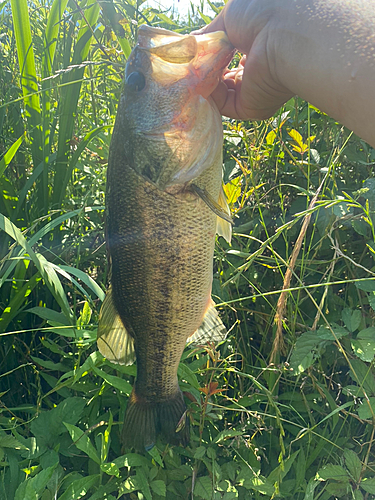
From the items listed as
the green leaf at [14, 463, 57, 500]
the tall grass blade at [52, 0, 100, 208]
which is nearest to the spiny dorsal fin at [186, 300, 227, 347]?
the green leaf at [14, 463, 57, 500]

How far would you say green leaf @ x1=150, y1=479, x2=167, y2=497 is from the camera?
1.47m

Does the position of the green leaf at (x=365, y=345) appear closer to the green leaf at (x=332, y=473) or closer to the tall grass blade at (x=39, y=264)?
the green leaf at (x=332, y=473)

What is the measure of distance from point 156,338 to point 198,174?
2.15ft

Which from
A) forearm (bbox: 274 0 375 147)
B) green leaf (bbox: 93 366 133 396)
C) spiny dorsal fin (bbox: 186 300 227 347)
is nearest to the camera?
forearm (bbox: 274 0 375 147)

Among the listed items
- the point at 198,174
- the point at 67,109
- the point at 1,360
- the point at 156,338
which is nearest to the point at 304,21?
the point at 198,174

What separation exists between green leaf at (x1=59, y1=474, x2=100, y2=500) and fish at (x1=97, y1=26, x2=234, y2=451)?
189 mm

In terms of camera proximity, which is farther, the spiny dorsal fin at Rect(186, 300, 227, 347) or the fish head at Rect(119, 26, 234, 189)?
the spiny dorsal fin at Rect(186, 300, 227, 347)

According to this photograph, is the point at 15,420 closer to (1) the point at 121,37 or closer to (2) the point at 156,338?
(2) the point at 156,338

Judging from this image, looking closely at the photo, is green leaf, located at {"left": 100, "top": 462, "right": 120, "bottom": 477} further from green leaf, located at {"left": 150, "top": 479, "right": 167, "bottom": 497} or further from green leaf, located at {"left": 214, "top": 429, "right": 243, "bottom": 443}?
green leaf, located at {"left": 214, "top": 429, "right": 243, "bottom": 443}

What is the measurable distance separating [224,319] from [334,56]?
1323mm

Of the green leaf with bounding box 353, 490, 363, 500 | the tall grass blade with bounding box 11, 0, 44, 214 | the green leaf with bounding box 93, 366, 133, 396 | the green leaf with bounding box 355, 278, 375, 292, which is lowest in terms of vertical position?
the green leaf with bounding box 353, 490, 363, 500

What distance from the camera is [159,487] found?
4.89ft

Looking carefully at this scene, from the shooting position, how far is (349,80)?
4.04 ft

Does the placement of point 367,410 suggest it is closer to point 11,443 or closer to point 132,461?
point 132,461
